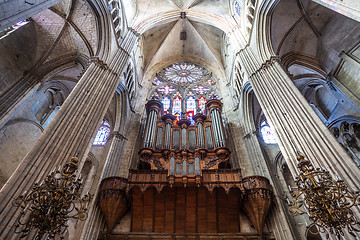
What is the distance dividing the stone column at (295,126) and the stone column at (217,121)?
9.15 ft

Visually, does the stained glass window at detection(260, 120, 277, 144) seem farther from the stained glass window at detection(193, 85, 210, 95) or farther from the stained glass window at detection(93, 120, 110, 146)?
the stained glass window at detection(93, 120, 110, 146)

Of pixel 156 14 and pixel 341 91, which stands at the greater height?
pixel 156 14

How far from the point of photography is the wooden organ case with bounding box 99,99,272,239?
814cm

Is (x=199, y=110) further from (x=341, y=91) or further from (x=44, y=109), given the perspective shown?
(x=44, y=109)

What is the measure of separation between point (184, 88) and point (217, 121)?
636 centimetres

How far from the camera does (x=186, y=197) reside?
343 inches

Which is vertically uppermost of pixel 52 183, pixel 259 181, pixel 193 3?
pixel 193 3

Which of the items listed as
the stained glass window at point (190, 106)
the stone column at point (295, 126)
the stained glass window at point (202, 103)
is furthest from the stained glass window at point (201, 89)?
the stone column at point (295, 126)

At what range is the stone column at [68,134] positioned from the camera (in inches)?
171

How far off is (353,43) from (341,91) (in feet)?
7.93

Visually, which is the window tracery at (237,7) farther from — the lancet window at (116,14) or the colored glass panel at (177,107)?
the lancet window at (116,14)

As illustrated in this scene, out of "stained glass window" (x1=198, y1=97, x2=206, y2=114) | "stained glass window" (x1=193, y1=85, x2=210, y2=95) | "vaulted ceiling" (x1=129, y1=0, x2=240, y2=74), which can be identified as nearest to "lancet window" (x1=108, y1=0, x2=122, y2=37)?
"vaulted ceiling" (x1=129, y1=0, x2=240, y2=74)

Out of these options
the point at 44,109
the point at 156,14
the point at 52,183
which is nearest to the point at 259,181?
the point at 52,183

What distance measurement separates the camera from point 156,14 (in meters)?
16.3
